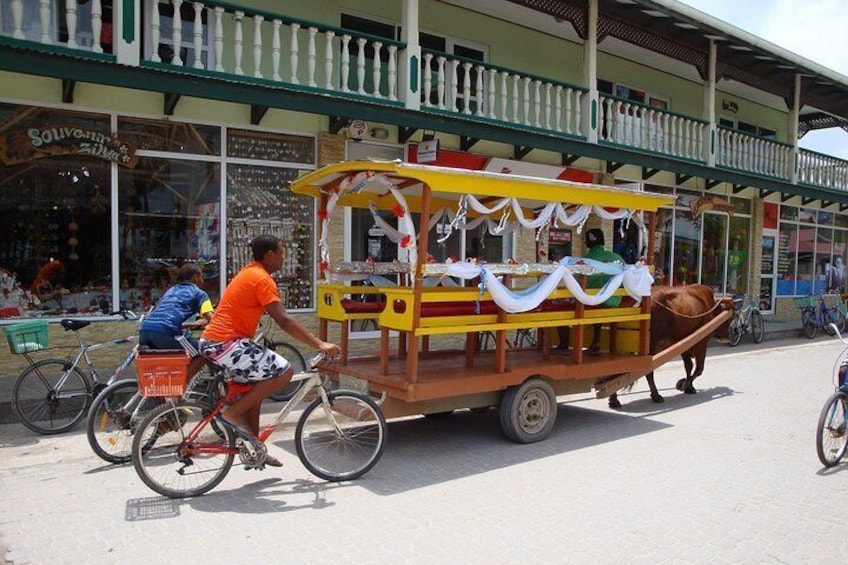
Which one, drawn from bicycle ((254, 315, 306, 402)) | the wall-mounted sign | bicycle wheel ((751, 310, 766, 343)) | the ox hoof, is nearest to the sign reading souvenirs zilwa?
bicycle ((254, 315, 306, 402))

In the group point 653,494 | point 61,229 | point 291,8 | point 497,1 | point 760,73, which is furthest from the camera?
point 760,73

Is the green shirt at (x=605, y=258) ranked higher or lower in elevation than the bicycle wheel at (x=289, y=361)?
higher

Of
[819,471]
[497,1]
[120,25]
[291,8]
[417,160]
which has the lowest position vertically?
[819,471]

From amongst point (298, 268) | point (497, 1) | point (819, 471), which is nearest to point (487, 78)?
point (497, 1)

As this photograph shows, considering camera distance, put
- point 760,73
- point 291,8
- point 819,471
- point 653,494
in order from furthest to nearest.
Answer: point 760,73
point 291,8
point 819,471
point 653,494

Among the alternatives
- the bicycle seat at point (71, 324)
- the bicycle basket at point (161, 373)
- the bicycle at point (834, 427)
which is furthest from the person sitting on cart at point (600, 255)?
the bicycle seat at point (71, 324)

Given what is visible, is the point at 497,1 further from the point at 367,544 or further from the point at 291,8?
the point at 367,544

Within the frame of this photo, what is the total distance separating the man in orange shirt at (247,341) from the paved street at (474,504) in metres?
0.70

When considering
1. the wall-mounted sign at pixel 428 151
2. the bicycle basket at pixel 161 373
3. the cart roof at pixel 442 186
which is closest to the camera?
the bicycle basket at pixel 161 373

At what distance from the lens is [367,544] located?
13.2ft

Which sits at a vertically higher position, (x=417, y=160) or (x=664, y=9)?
(x=664, y=9)

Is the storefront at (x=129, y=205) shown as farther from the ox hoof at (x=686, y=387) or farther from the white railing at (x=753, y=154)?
the white railing at (x=753, y=154)

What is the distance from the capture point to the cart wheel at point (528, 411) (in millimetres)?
6215

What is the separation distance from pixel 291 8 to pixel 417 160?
126 inches
